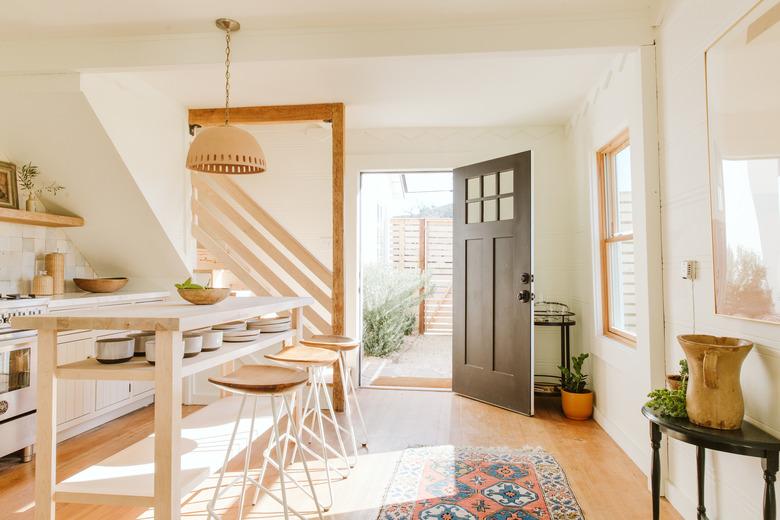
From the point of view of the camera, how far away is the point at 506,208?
4246 millimetres

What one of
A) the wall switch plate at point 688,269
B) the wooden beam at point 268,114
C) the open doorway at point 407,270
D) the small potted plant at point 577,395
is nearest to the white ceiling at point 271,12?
the wooden beam at point 268,114

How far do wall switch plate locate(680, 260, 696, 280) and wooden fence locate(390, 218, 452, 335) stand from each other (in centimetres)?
515

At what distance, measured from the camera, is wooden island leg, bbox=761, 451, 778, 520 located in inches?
59.7

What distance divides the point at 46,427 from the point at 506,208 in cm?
360

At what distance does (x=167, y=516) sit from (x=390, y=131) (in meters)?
3.93

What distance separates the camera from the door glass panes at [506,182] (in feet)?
13.8

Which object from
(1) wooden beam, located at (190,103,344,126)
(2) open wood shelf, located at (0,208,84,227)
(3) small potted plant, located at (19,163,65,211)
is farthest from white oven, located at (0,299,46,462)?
(1) wooden beam, located at (190,103,344,126)

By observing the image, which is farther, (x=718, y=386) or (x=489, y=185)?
(x=489, y=185)

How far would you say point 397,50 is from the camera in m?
2.87

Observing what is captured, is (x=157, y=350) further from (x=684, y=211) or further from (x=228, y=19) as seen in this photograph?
(x=684, y=211)

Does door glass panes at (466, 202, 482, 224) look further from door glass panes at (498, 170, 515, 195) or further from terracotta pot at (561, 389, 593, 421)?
terracotta pot at (561, 389, 593, 421)

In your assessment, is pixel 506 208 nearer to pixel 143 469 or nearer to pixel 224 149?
pixel 224 149

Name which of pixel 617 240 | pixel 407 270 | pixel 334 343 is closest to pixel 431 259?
pixel 407 270

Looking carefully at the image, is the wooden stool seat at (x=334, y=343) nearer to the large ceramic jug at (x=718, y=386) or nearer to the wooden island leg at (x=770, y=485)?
the large ceramic jug at (x=718, y=386)
